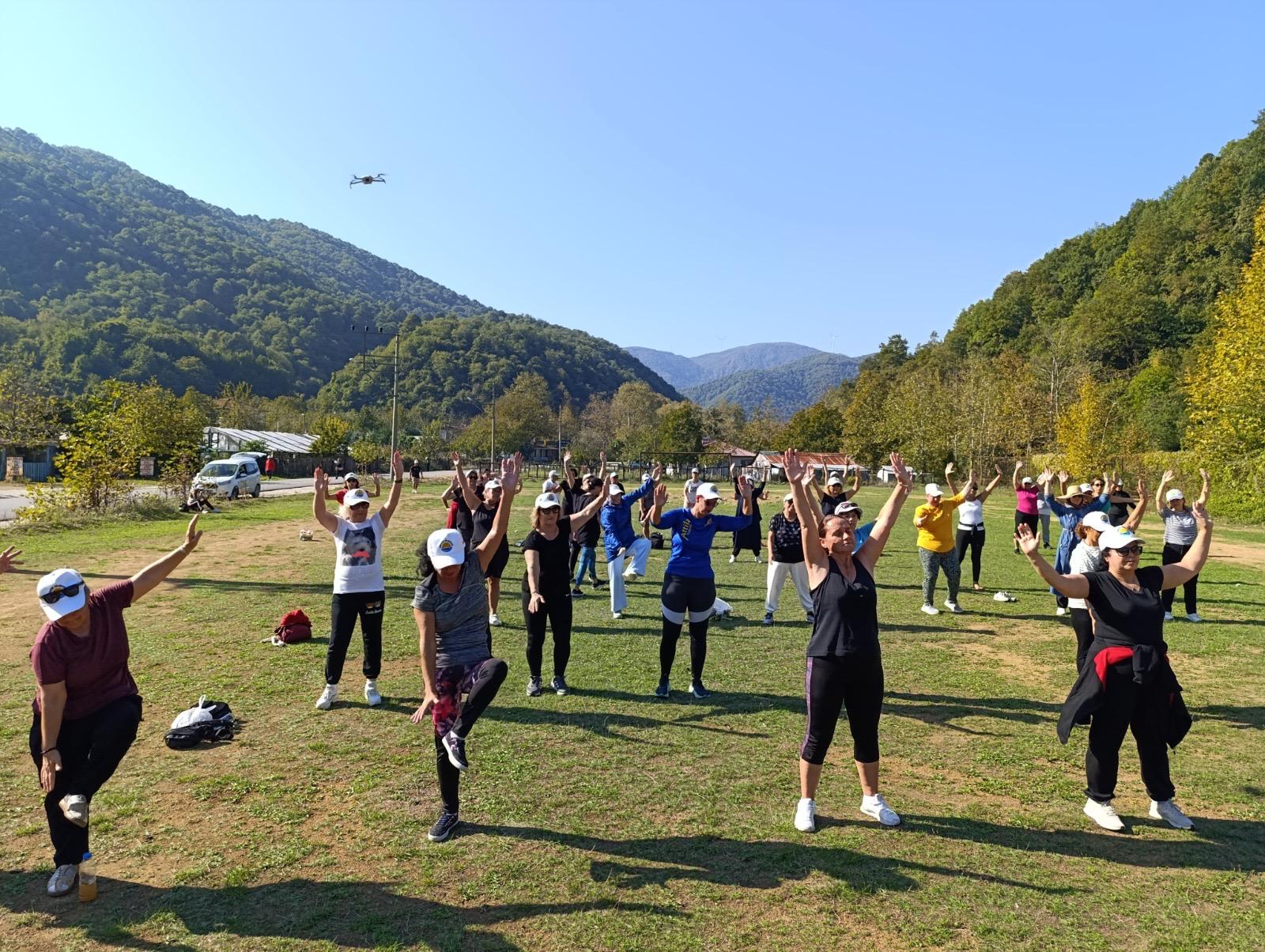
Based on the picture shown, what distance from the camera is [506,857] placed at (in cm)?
434

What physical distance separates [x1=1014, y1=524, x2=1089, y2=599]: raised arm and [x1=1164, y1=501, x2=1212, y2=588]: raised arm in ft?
2.01

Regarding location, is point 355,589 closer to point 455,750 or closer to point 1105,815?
point 455,750

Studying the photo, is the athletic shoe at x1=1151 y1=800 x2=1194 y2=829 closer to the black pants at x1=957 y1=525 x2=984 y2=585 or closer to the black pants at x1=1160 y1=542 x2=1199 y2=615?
the black pants at x1=1160 y1=542 x2=1199 y2=615

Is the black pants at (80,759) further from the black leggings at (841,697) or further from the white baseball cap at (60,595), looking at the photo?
the black leggings at (841,697)

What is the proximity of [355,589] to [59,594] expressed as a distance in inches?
122

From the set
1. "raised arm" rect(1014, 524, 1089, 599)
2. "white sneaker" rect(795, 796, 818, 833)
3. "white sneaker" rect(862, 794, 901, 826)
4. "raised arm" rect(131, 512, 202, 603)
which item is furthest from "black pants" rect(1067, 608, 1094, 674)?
"raised arm" rect(131, 512, 202, 603)

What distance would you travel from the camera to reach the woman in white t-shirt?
675 centimetres

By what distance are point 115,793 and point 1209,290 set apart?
86491 millimetres

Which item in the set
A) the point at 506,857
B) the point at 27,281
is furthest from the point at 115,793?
the point at 27,281

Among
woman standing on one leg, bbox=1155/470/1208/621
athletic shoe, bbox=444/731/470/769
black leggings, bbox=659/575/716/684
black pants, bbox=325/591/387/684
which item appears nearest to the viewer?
athletic shoe, bbox=444/731/470/769

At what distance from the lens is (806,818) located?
184 inches

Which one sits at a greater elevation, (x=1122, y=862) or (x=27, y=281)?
(x=27, y=281)

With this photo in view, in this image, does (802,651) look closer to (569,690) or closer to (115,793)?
(569,690)

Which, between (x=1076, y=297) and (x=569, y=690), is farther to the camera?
(x=1076, y=297)
